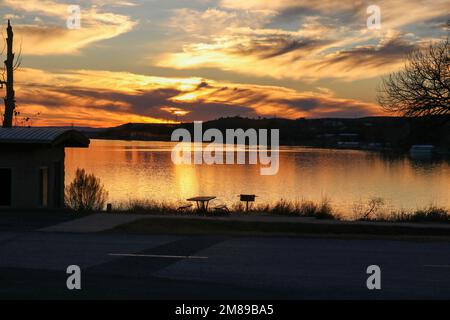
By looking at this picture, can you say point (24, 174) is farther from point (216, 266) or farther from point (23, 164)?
point (216, 266)

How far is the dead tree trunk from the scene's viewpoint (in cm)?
3212

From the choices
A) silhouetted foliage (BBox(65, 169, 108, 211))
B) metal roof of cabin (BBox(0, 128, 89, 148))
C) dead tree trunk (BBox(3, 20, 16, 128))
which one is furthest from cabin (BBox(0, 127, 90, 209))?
silhouetted foliage (BBox(65, 169, 108, 211))

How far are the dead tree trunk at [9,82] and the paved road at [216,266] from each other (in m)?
18.4

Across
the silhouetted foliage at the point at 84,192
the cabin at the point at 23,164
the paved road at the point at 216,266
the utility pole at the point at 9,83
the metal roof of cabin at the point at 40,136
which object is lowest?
the paved road at the point at 216,266

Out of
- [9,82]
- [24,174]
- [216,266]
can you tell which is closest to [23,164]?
[24,174]

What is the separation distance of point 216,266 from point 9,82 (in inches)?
1008

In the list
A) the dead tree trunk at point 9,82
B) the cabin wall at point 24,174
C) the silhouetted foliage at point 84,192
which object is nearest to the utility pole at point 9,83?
the dead tree trunk at point 9,82

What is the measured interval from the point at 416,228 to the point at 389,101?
11.2 meters

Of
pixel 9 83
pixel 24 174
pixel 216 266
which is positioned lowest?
pixel 216 266

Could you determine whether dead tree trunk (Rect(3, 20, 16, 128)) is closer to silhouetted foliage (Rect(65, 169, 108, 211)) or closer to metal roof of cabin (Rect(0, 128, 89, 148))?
silhouetted foliage (Rect(65, 169, 108, 211))

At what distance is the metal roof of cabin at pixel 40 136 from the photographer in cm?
2116

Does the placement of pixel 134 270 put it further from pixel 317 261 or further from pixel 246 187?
pixel 246 187

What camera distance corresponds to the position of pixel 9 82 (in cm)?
3253

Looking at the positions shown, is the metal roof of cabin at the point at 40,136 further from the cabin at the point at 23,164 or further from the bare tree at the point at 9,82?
the bare tree at the point at 9,82
